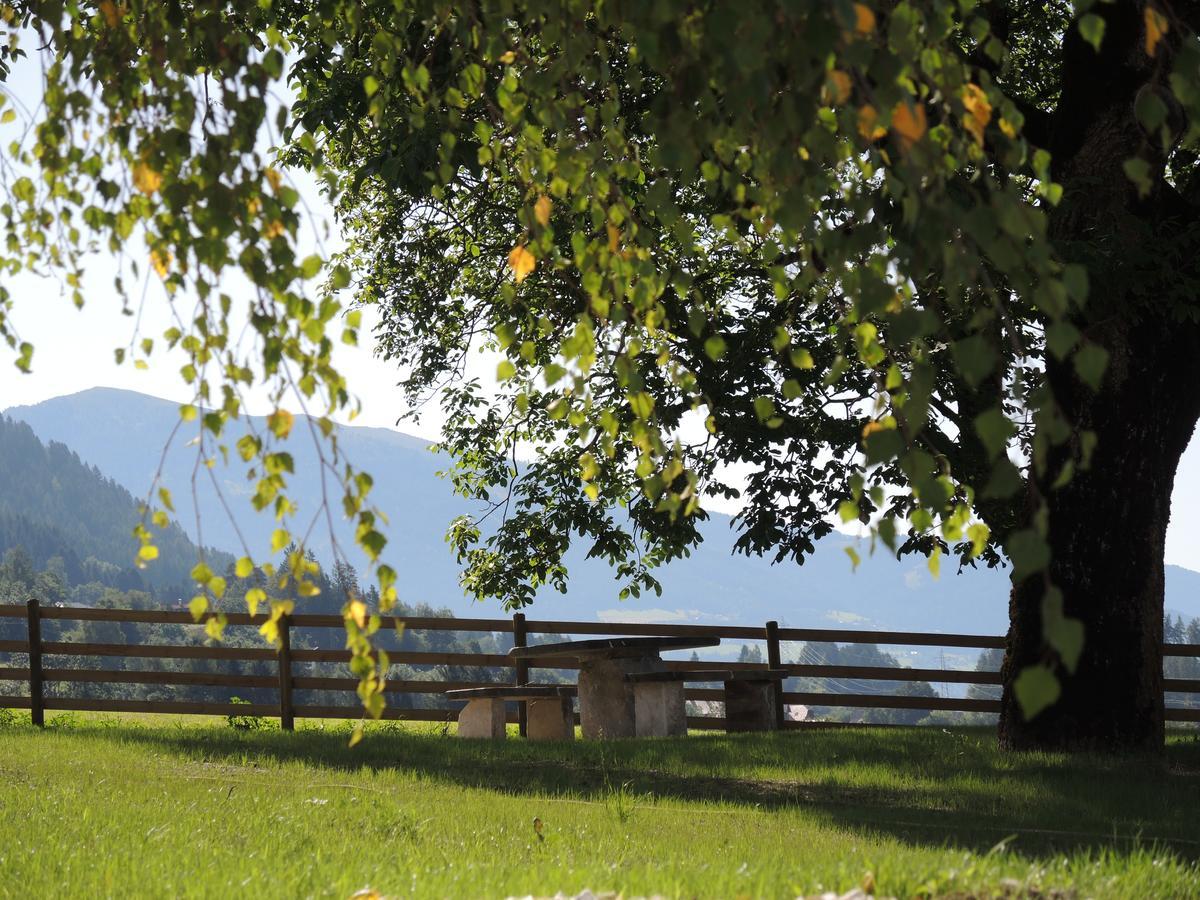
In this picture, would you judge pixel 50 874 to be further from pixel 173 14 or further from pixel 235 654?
pixel 235 654

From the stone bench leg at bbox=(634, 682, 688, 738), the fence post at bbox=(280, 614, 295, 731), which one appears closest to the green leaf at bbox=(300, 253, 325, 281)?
the stone bench leg at bbox=(634, 682, 688, 738)

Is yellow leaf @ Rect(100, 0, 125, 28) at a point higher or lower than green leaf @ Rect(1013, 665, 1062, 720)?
higher

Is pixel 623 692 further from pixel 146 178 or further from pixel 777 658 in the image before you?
pixel 146 178

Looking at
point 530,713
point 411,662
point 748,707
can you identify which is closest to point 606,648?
point 530,713

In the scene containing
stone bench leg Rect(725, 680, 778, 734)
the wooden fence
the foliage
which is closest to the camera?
stone bench leg Rect(725, 680, 778, 734)

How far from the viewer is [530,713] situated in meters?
12.9

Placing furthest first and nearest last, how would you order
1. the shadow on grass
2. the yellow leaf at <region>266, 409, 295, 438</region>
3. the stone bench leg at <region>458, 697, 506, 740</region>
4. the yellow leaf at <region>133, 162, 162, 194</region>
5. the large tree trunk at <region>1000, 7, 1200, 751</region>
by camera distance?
1. the stone bench leg at <region>458, 697, 506, 740</region>
2. the large tree trunk at <region>1000, 7, 1200, 751</region>
3. the shadow on grass
4. the yellow leaf at <region>133, 162, 162, 194</region>
5. the yellow leaf at <region>266, 409, 295, 438</region>

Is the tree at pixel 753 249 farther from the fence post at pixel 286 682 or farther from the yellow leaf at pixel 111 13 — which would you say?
the fence post at pixel 286 682

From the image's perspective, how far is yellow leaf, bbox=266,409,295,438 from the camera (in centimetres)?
260

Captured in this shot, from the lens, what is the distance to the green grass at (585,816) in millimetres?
4680

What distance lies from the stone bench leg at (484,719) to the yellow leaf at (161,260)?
394 inches

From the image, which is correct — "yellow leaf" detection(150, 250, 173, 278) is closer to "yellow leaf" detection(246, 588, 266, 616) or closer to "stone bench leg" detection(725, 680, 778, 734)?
"yellow leaf" detection(246, 588, 266, 616)

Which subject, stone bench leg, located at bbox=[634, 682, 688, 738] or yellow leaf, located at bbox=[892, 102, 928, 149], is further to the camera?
stone bench leg, located at bbox=[634, 682, 688, 738]

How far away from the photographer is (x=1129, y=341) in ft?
31.9
